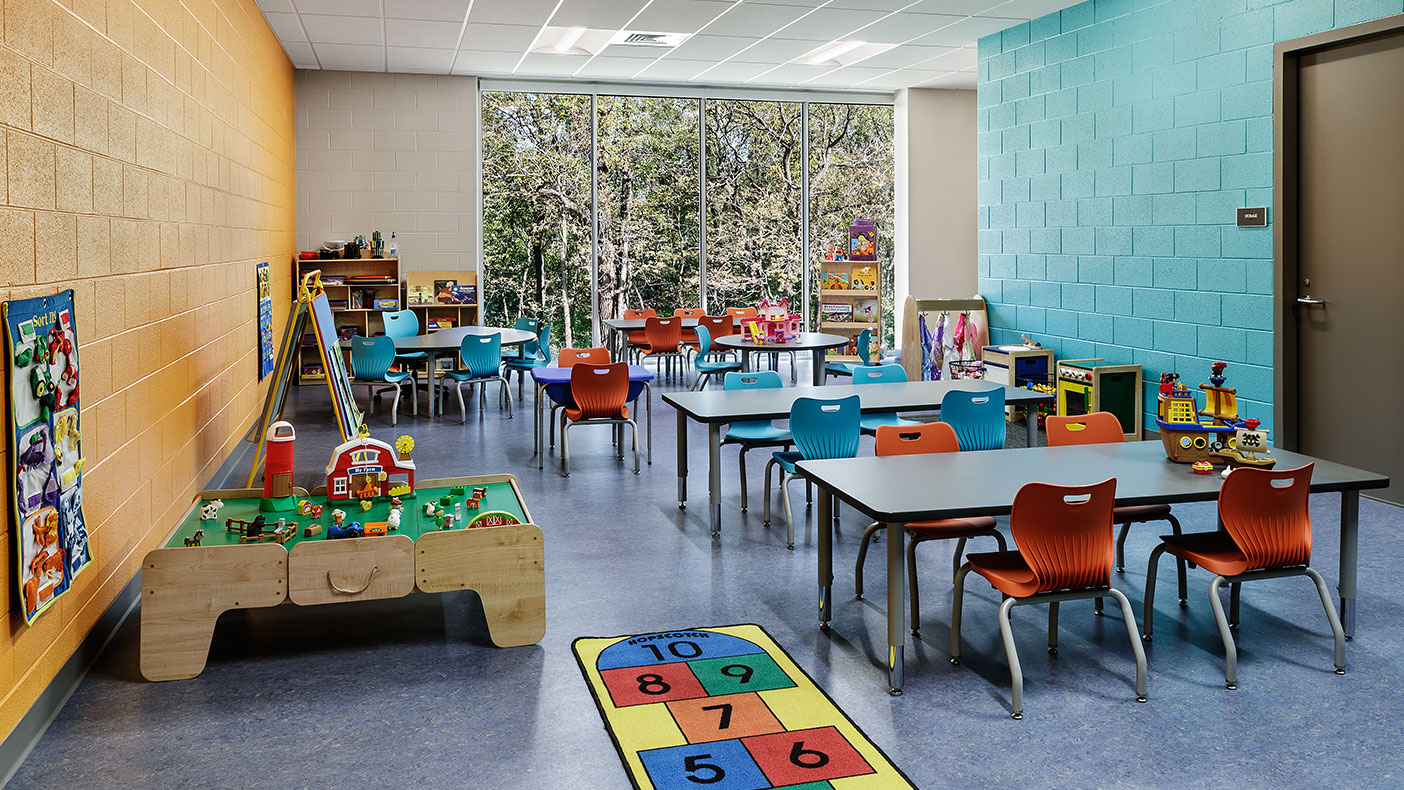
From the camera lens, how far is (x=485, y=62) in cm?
1062

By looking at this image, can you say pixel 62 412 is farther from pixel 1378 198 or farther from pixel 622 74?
pixel 622 74

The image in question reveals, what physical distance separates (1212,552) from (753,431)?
288 centimetres

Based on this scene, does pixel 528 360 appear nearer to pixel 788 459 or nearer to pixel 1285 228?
pixel 788 459

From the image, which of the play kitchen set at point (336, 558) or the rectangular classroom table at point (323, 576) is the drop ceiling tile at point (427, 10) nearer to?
the play kitchen set at point (336, 558)

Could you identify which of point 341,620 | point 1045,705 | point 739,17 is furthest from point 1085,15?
point 341,620

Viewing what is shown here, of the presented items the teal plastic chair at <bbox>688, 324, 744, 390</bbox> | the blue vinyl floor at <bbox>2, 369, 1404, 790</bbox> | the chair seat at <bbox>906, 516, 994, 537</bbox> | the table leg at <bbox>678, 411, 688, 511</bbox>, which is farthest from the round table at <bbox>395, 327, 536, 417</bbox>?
the chair seat at <bbox>906, 516, 994, 537</bbox>

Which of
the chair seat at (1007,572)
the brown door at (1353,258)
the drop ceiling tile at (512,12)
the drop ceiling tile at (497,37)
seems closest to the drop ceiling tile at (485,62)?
the drop ceiling tile at (497,37)

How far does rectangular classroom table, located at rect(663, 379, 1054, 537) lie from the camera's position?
5191mm

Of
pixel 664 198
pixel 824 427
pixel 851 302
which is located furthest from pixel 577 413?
pixel 664 198

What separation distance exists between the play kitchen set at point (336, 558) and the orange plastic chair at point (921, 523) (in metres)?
1.29

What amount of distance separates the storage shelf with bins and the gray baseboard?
8.25m

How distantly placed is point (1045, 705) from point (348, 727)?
2029 mm

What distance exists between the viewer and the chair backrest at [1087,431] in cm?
454

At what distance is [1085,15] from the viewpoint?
7.96m
